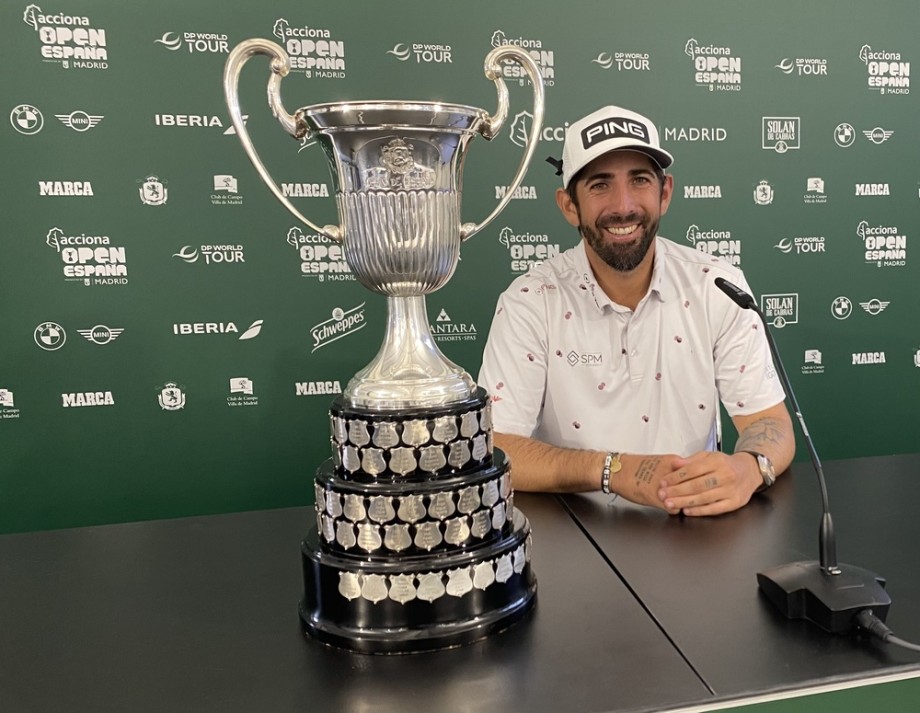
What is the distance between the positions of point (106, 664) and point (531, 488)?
80cm

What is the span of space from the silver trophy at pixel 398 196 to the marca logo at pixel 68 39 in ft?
7.16

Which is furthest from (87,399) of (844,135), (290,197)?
(844,135)

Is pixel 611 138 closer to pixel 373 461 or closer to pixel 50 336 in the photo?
pixel 373 461

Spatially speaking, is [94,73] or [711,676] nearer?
[711,676]

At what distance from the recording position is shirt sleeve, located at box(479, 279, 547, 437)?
1889 mm

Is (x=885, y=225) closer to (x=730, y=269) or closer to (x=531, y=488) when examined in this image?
(x=730, y=269)

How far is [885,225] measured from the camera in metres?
3.40

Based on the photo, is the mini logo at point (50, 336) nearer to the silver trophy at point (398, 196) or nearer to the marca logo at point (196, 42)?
the marca logo at point (196, 42)

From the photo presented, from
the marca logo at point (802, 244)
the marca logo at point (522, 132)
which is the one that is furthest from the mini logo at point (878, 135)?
the marca logo at point (522, 132)

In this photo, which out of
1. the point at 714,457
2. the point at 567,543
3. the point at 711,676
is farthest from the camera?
the point at 714,457

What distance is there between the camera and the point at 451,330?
3.04 meters

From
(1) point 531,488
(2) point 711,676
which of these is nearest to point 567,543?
(1) point 531,488

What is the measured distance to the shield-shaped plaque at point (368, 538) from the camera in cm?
87

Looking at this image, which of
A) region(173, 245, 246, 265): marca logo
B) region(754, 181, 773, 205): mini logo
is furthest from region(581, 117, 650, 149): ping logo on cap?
region(754, 181, 773, 205): mini logo
